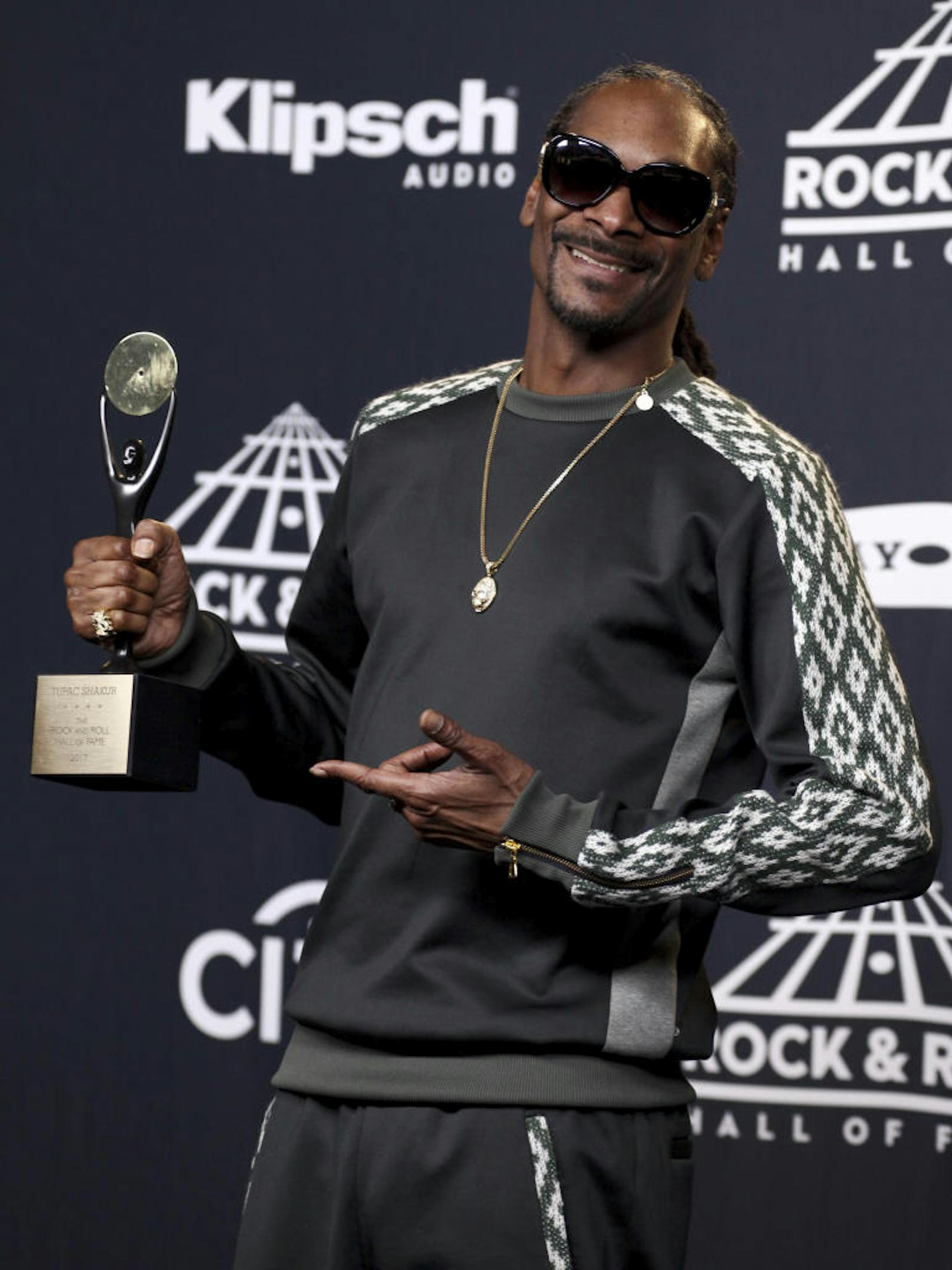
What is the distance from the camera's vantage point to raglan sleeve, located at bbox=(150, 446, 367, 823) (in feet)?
5.91

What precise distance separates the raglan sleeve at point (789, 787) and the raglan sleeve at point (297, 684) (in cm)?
36

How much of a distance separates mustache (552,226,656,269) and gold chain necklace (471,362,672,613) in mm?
103

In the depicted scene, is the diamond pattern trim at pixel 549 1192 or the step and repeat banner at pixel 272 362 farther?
the step and repeat banner at pixel 272 362

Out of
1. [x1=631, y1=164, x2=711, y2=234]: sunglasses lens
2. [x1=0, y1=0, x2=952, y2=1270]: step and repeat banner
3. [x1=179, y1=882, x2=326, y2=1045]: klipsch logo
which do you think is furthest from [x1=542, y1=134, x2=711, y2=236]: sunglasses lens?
[x1=179, y1=882, x2=326, y2=1045]: klipsch logo

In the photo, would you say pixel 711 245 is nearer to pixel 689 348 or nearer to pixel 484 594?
pixel 689 348

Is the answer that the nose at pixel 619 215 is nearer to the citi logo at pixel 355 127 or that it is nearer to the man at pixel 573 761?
the man at pixel 573 761

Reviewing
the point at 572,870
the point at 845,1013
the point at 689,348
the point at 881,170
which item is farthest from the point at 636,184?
the point at 845,1013

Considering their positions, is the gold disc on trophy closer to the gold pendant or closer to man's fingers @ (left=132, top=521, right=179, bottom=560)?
man's fingers @ (left=132, top=521, right=179, bottom=560)

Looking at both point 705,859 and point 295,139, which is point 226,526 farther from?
point 705,859

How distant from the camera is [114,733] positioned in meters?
1.65

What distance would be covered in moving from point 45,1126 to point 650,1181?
1578 mm

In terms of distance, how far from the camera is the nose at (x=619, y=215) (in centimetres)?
177

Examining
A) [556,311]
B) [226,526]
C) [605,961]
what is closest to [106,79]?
[226,526]

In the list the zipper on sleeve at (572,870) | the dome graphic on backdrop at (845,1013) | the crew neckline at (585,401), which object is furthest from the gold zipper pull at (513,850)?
the dome graphic on backdrop at (845,1013)
